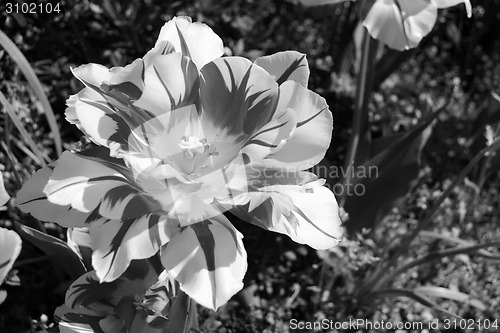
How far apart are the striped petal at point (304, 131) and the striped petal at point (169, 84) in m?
0.12

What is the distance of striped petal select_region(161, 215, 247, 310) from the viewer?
0.76 metres

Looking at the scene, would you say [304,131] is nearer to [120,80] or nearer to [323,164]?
[120,80]

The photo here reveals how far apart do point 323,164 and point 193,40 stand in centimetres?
71

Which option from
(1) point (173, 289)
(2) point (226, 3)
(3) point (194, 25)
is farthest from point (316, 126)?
(2) point (226, 3)

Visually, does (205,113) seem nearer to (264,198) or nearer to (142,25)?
(264,198)

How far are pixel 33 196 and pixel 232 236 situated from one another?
0.82ft

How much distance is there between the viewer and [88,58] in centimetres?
152

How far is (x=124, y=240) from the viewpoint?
77 centimetres

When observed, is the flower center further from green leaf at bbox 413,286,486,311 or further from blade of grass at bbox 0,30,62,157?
green leaf at bbox 413,286,486,311

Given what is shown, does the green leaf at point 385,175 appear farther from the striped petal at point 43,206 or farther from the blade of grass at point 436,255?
the striped petal at point 43,206

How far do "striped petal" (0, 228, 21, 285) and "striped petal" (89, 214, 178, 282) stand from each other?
0.09 m

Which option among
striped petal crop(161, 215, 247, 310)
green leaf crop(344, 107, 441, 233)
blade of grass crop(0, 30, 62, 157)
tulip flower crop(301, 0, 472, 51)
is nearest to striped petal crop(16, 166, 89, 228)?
striped petal crop(161, 215, 247, 310)

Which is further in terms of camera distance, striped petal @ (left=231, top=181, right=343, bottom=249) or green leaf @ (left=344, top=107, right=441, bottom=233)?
green leaf @ (left=344, top=107, right=441, bottom=233)

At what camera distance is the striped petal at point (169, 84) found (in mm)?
797
